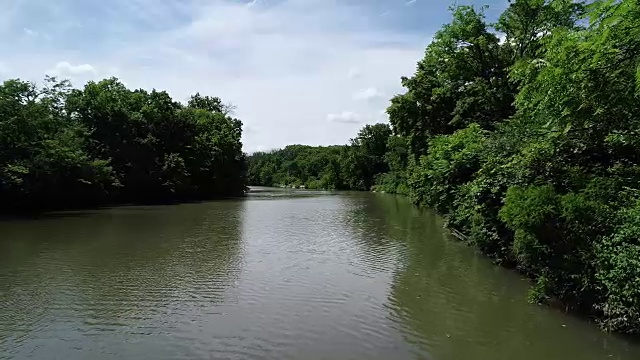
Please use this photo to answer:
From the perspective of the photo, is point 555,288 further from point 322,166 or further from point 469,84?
point 322,166

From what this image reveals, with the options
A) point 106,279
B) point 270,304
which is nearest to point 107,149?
point 106,279

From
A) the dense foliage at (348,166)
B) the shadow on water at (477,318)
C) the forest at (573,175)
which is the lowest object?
the shadow on water at (477,318)

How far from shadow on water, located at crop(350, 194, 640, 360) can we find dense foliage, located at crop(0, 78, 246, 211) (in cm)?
2640

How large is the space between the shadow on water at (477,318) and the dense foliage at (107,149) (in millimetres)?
26401

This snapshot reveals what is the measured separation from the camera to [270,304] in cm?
1038

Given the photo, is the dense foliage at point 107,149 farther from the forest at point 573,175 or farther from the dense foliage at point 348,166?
the dense foliage at point 348,166

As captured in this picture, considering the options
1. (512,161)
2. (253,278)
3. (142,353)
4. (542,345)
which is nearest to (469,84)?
(512,161)

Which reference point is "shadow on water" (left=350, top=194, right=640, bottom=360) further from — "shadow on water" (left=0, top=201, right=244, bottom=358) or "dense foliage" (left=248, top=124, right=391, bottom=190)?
"dense foliage" (left=248, top=124, right=391, bottom=190)

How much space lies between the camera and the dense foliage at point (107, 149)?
31.5 metres

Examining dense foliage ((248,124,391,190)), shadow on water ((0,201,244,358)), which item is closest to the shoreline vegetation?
shadow on water ((0,201,244,358))

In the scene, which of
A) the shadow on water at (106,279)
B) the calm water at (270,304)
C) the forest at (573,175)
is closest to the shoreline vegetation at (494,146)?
the forest at (573,175)

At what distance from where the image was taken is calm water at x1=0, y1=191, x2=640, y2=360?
7.81 m

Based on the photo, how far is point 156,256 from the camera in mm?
15773

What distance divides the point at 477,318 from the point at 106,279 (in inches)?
359
